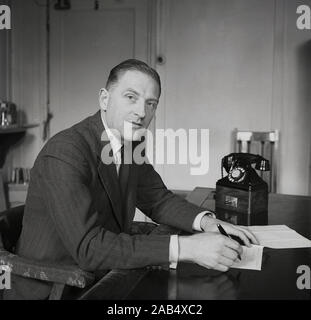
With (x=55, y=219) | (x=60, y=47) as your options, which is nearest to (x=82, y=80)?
(x=60, y=47)

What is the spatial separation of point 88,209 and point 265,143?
10.4 feet

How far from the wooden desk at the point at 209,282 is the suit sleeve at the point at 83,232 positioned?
5 centimetres

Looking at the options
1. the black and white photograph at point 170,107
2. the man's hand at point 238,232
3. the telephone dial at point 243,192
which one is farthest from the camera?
the telephone dial at point 243,192

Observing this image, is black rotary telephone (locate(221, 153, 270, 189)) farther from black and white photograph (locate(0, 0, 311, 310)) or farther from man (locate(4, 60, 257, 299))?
man (locate(4, 60, 257, 299))

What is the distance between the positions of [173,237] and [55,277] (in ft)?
1.24

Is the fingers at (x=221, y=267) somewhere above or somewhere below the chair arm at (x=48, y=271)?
above

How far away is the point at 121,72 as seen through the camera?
1.56m

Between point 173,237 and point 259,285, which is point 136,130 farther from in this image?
point 259,285

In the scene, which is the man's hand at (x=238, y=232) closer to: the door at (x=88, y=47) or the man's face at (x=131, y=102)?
the man's face at (x=131, y=102)

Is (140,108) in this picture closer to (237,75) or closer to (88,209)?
(88,209)

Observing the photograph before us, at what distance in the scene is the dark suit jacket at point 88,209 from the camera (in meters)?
1.29

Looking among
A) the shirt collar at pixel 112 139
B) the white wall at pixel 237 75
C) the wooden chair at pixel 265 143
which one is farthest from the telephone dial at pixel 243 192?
the white wall at pixel 237 75

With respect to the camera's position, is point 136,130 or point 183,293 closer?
point 183,293
